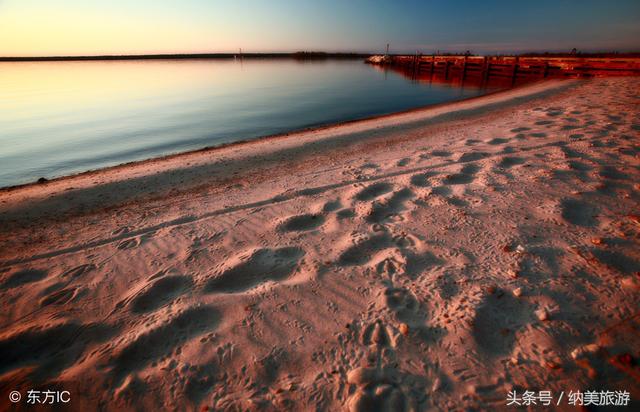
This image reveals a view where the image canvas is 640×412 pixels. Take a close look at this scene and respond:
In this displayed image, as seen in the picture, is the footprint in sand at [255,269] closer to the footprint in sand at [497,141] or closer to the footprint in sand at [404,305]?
the footprint in sand at [404,305]

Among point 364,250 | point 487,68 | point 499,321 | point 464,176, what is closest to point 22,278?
point 364,250

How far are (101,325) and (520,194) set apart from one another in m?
4.91

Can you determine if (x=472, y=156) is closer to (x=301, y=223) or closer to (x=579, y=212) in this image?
(x=579, y=212)

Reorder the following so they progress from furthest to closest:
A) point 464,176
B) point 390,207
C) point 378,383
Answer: point 464,176 < point 390,207 < point 378,383

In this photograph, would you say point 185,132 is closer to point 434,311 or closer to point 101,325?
point 101,325

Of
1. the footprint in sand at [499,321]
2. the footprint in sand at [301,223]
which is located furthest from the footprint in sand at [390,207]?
the footprint in sand at [499,321]

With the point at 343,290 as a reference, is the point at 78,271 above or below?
below

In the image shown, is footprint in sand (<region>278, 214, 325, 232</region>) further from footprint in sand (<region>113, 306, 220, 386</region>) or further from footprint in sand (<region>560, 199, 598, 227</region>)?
footprint in sand (<region>560, 199, 598, 227</region>)

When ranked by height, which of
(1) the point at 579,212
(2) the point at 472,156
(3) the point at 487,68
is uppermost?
(3) the point at 487,68

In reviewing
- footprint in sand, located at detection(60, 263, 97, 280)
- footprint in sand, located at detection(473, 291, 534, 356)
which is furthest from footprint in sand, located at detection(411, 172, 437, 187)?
footprint in sand, located at detection(60, 263, 97, 280)

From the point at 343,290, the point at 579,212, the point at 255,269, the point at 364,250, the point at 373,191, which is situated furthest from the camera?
the point at 373,191

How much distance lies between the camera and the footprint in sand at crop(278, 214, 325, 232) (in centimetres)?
361

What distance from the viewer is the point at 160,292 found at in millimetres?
2750

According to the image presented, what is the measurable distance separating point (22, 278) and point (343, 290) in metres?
3.56
